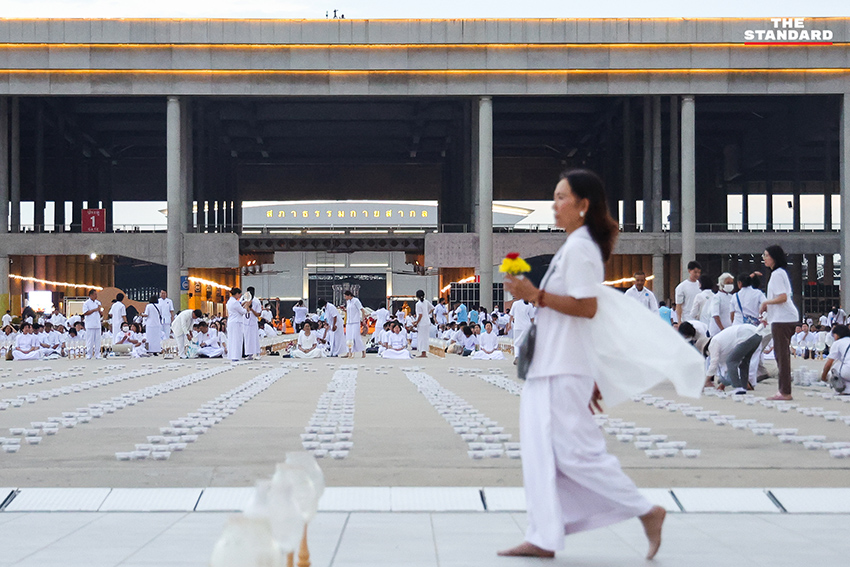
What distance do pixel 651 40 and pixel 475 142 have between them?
8.37 m

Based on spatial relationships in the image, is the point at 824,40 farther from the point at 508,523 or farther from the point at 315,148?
the point at 508,523

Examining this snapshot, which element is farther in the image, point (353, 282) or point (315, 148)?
point (353, 282)

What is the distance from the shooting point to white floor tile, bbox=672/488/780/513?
5.14m

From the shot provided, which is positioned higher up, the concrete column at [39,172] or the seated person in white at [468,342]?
the concrete column at [39,172]

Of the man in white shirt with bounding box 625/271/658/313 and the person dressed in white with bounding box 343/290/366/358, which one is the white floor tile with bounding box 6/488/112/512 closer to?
the man in white shirt with bounding box 625/271/658/313

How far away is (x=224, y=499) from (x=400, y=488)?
0.96 meters

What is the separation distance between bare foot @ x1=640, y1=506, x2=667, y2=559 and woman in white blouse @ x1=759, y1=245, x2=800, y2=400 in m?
7.62

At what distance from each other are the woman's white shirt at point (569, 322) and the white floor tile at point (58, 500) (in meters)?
2.60

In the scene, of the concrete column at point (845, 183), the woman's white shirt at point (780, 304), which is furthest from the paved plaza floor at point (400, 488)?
the concrete column at point (845, 183)

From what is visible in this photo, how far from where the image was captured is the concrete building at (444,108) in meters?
35.8

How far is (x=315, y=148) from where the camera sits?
2110 inches

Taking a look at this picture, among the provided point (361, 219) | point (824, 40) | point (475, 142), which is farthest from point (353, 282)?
point (824, 40)

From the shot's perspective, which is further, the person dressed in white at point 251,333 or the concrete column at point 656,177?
the concrete column at point 656,177

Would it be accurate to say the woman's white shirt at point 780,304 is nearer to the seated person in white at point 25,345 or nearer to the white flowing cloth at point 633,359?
the white flowing cloth at point 633,359
